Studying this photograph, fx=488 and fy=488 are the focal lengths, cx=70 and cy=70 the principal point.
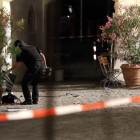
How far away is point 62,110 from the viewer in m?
8.48

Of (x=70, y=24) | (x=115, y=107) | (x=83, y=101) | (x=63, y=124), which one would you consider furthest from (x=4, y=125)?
(x=70, y=24)

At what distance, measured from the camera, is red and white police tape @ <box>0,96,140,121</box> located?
7.37m

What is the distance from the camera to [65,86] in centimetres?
1304

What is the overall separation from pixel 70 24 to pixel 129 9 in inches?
416

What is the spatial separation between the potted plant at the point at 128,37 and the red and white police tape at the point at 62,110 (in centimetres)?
235

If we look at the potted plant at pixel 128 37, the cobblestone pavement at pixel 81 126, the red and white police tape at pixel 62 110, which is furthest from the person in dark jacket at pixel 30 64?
the potted plant at pixel 128 37

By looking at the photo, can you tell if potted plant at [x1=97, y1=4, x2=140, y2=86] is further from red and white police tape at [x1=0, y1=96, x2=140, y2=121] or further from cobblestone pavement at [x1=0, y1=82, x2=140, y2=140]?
cobblestone pavement at [x1=0, y1=82, x2=140, y2=140]

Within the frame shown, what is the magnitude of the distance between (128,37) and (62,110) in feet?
15.2

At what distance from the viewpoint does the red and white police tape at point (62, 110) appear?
7367mm

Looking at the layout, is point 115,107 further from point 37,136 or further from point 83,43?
point 83,43

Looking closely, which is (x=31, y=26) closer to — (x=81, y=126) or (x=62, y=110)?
(x=62, y=110)

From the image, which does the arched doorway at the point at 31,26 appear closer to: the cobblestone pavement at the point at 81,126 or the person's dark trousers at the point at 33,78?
the person's dark trousers at the point at 33,78

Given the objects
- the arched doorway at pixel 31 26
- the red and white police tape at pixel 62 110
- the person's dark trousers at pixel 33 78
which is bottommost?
the red and white police tape at pixel 62 110

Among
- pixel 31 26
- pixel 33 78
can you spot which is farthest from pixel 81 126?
pixel 31 26
